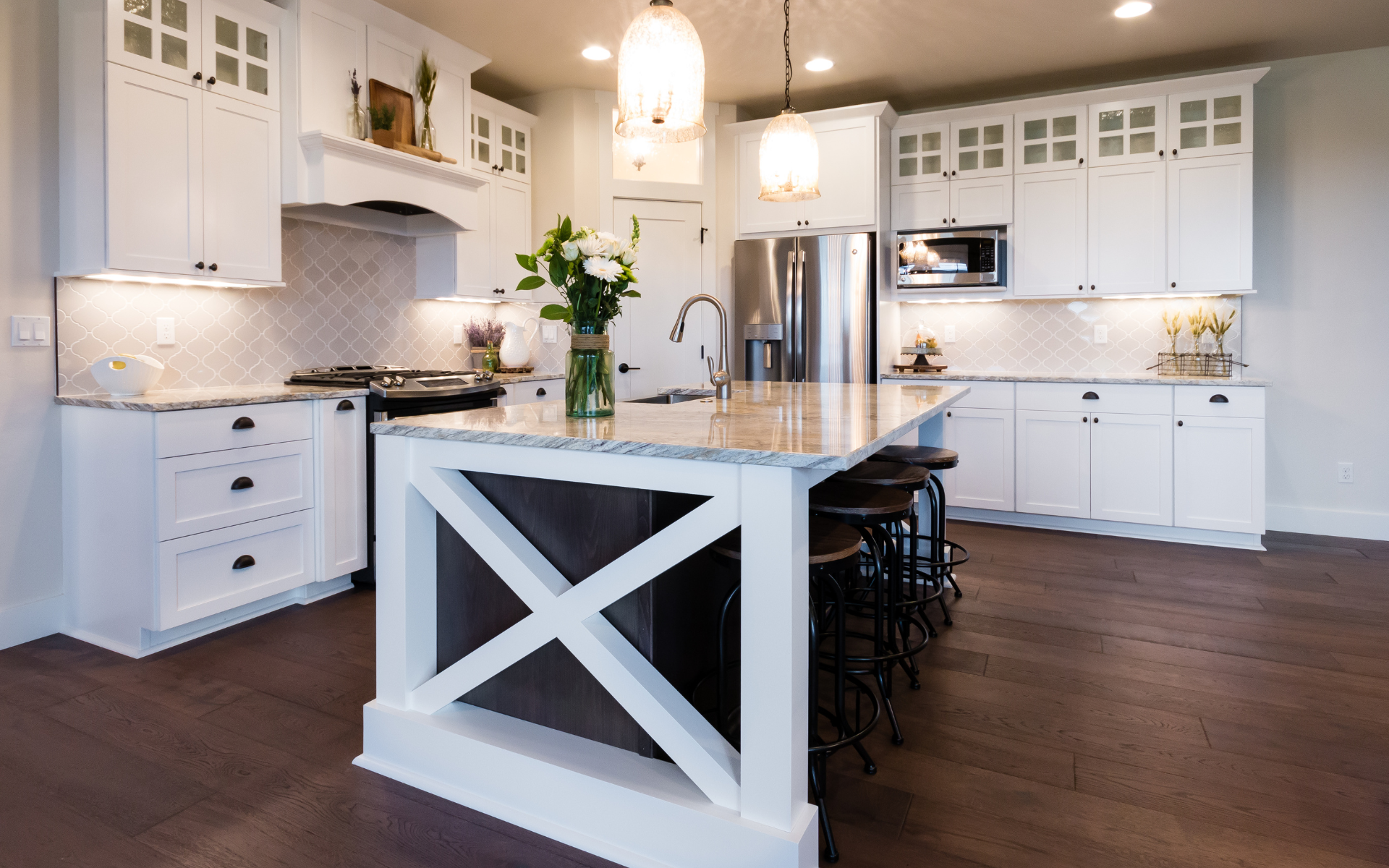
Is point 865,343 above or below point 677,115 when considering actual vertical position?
below

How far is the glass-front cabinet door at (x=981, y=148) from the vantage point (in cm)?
479

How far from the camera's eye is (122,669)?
263cm

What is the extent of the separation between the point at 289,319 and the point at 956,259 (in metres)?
3.65

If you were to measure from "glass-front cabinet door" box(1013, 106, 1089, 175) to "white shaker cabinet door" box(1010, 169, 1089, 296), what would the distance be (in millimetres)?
55

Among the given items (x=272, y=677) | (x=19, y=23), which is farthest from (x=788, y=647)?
(x=19, y=23)

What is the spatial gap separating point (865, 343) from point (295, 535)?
10.5ft

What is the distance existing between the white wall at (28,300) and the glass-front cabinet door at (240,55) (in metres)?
0.48

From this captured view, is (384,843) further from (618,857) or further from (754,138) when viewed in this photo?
(754,138)

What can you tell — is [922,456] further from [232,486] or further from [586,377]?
[232,486]

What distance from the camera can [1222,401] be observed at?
4.19 metres

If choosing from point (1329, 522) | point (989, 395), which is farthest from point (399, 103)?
point (1329, 522)

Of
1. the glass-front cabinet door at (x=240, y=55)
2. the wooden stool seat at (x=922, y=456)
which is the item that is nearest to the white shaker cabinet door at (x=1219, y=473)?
the wooden stool seat at (x=922, y=456)

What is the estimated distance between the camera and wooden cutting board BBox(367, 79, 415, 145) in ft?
12.1

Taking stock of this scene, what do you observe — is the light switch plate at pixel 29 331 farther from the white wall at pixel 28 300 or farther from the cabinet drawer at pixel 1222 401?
the cabinet drawer at pixel 1222 401
